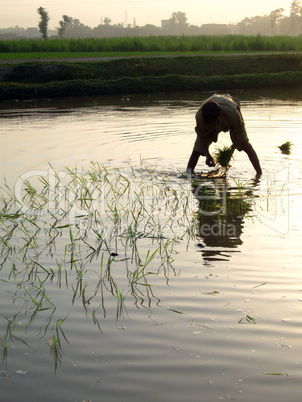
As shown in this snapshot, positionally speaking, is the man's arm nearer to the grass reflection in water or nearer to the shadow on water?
the shadow on water

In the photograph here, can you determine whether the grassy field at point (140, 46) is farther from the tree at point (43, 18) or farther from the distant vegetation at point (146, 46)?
the tree at point (43, 18)

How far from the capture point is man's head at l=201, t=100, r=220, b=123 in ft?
21.1

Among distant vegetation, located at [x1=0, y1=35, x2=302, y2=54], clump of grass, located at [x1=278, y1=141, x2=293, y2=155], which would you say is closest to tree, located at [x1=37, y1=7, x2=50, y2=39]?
distant vegetation, located at [x1=0, y1=35, x2=302, y2=54]

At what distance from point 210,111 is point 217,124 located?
366 mm

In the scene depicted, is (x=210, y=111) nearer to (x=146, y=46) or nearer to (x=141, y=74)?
(x=141, y=74)

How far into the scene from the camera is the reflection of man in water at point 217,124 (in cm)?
652

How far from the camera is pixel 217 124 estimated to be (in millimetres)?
6770

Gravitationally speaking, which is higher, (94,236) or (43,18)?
(43,18)

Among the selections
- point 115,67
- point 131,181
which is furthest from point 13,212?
point 115,67

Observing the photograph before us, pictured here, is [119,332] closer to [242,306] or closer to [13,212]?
[242,306]

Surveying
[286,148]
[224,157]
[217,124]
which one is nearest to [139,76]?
[286,148]

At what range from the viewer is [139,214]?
5.49 metres

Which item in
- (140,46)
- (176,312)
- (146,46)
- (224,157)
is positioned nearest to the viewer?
(176,312)

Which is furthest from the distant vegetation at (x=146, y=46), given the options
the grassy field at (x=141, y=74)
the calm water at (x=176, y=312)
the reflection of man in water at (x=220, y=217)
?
the calm water at (x=176, y=312)
